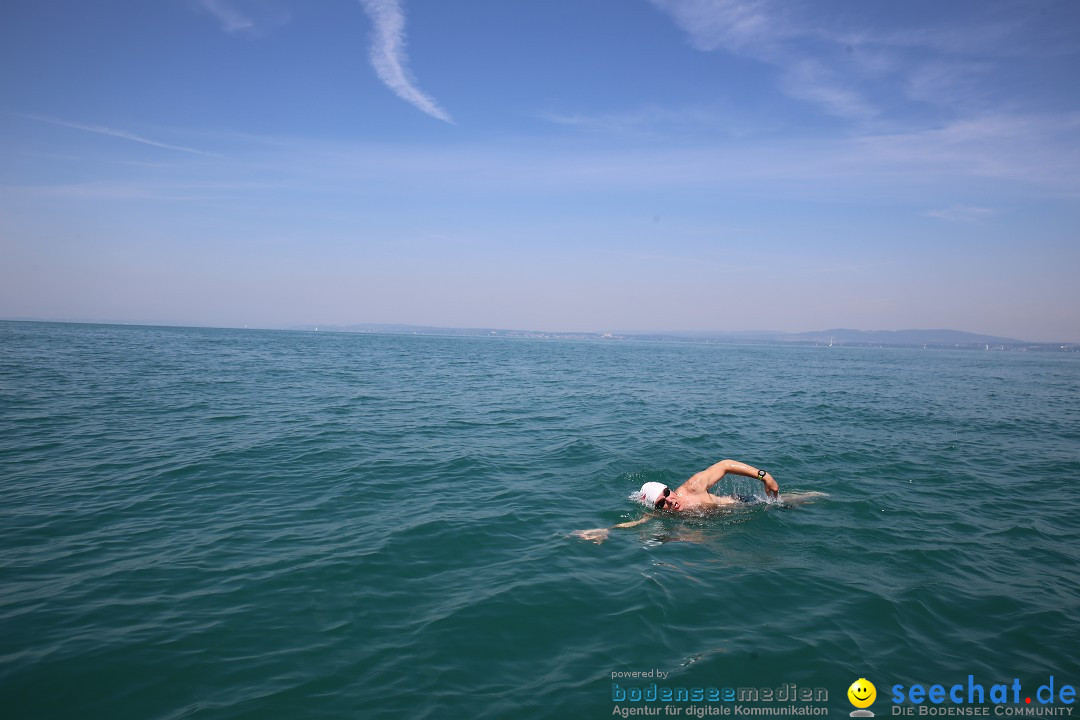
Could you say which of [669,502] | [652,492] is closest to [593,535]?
[652,492]

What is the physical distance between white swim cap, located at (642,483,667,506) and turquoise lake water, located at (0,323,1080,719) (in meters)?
0.58

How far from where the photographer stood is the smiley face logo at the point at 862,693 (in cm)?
595

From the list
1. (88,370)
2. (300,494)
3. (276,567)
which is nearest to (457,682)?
(276,567)

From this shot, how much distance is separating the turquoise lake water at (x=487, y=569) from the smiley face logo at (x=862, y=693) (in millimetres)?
119

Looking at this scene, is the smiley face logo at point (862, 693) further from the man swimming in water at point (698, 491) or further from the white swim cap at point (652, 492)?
the white swim cap at point (652, 492)

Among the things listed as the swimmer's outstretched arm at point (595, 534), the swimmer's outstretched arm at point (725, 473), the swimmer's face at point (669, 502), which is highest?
the swimmer's outstretched arm at point (725, 473)

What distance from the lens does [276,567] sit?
29.2 feet

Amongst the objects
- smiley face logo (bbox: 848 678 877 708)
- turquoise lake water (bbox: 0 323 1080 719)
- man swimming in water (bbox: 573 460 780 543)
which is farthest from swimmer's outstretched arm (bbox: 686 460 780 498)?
smiley face logo (bbox: 848 678 877 708)

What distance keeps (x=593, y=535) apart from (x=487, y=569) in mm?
2592

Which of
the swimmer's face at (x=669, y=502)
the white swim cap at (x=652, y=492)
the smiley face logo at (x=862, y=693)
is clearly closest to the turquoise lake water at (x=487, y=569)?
the smiley face logo at (x=862, y=693)

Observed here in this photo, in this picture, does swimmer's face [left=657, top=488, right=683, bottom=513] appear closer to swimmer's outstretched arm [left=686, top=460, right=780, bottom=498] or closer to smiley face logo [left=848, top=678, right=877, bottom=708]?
swimmer's outstretched arm [left=686, top=460, right=780, bottom=498]

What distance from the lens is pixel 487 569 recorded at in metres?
9.05

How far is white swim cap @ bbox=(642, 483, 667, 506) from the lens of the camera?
1168 cm

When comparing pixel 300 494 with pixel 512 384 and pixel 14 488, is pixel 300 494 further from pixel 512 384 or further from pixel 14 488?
pixel 512 384
